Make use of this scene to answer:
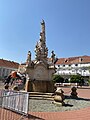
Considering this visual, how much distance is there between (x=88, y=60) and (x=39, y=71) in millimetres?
65101

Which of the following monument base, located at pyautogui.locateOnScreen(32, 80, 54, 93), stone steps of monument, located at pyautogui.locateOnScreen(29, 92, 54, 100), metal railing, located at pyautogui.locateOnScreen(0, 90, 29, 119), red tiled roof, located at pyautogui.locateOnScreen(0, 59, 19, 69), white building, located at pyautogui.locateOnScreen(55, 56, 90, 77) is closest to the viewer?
metal railing, located at pyautogui.locateOnScreen(0, 90, 29, 119)

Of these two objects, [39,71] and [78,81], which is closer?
[39,71]

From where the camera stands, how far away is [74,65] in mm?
85750

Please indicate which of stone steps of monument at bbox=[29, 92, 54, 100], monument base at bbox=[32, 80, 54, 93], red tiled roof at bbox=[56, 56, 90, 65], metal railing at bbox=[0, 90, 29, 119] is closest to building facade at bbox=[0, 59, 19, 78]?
red tiled roof at bbox=[56, 56, 90, 65]

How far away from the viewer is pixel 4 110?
9000 mm

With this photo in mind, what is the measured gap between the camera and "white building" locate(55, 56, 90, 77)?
8205cm

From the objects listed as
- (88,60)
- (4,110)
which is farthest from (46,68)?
(88,60)

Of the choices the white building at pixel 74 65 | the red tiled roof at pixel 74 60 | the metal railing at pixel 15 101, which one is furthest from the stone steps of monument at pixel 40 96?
the red tiled roof at pixel 74 60

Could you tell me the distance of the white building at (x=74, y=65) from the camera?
8205 centimetres

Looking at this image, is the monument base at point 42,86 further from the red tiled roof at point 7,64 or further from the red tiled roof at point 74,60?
the red tiled roof at point 7,64

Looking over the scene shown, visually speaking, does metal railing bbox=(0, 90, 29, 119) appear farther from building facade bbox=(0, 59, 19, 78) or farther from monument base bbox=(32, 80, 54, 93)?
building facade bbox=(0, 59, 19, 78)

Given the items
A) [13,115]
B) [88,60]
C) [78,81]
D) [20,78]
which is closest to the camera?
[13,115]

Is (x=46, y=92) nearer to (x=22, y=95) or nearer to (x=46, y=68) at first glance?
(x=46, y=68)

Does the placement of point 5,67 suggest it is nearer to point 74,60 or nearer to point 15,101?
point 74,60
